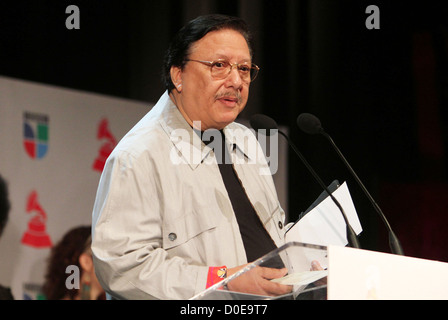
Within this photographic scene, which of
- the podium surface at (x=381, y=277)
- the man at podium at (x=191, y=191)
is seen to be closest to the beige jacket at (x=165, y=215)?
the man at podium at (x=191, y=191)

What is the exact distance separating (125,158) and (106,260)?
333 mm

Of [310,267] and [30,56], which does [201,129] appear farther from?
[30,56]

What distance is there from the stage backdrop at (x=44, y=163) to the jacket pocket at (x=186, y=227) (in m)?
1.53

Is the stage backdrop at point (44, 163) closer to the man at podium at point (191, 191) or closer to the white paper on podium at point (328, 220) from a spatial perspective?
A: the man at podium at point (191, 191)

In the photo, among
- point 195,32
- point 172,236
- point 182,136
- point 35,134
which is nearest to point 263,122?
point 182,136

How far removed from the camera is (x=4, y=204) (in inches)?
123

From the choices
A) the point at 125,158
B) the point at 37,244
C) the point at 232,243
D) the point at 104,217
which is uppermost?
the point at 125,158

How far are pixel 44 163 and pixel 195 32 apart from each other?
148 cm

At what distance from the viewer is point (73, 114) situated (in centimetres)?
344

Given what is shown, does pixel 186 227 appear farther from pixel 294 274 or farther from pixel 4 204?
pixel 4 204

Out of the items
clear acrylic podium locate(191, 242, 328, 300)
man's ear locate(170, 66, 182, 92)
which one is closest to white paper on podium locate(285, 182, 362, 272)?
clear acrylic podium locate(191, 242, 328, 300)

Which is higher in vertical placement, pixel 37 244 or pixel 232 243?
pixel 232 243

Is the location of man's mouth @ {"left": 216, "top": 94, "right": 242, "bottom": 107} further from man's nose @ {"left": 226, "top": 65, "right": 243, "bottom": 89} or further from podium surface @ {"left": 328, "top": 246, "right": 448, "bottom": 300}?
podium surface @ {"left": 328, "top": 246, "right": 448, "bottom": 300}
